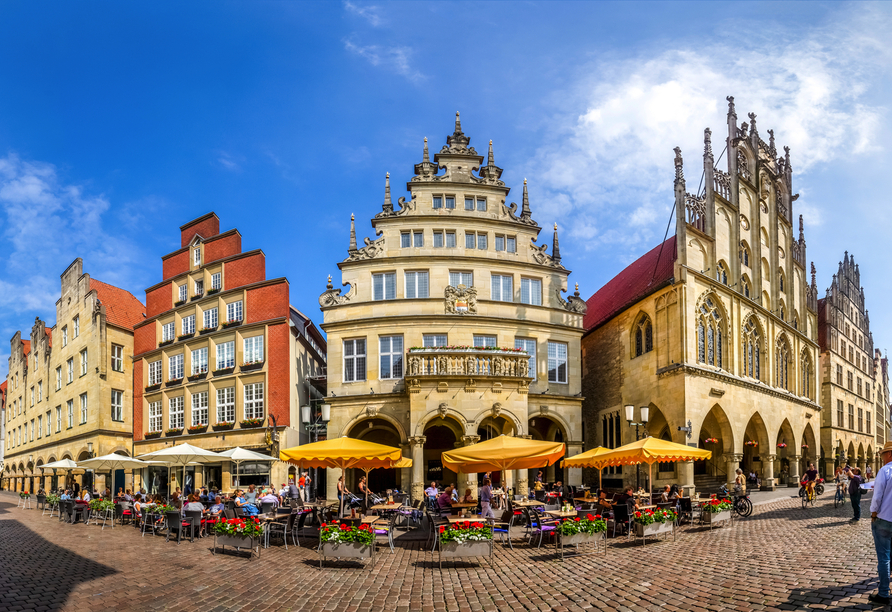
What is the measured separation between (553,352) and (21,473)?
5059 cm

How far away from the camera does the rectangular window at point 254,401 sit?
34.1 meters

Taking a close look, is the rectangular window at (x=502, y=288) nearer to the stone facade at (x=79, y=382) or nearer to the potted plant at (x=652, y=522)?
the potted plant at (x=652, y=522)

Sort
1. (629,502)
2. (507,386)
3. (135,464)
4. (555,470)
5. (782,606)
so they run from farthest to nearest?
(555,470) → (507,386) → (135,464) → (629,502) → (782,606)

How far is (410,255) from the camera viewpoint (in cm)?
3244

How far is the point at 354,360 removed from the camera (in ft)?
105

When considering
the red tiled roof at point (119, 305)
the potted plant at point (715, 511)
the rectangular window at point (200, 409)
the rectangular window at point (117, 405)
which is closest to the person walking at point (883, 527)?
the potted plant at point (715, 511)

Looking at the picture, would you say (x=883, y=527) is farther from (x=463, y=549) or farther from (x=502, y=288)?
(x=502, y=288)

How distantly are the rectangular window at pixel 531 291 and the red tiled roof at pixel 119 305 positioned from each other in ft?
87.6

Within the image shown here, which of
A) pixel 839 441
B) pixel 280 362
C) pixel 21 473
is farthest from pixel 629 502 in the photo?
pixel 21 473

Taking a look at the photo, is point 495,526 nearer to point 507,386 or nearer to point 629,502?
point 629,502

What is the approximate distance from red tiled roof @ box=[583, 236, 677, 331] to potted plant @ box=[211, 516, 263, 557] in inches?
920

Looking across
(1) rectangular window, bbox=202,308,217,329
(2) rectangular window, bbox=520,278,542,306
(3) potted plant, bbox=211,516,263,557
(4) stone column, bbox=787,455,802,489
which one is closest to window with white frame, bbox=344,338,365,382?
(2) rectangular window, bbox=520,278,542,306

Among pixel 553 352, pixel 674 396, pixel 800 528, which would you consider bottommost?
pixel 800 528

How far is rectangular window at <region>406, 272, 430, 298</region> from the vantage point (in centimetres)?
3234
